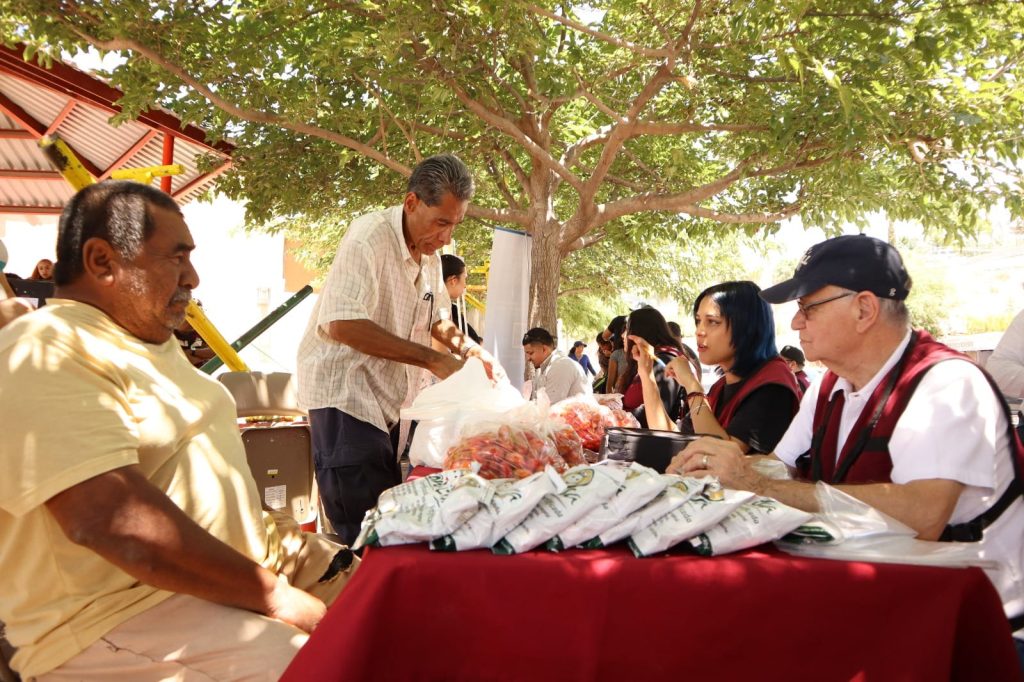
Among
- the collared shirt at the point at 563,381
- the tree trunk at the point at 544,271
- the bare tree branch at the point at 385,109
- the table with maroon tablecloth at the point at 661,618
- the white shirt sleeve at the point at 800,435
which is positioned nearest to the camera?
the table with maroon tablecloth at the point at 661,618

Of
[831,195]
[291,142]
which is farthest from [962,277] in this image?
[291,142]

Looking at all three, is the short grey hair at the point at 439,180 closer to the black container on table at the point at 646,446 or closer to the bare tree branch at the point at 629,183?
the black container on table at the point at 646,446

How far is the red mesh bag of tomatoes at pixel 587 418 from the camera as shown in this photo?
3416 mm

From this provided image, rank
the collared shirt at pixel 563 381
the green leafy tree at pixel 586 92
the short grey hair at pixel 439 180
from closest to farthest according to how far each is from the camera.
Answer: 1. the short grey hair at pixel 439 180
2. the green leafy tree at pixel 586 92
3. the collared shirt at pixel 563 381

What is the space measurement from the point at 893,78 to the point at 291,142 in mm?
6845

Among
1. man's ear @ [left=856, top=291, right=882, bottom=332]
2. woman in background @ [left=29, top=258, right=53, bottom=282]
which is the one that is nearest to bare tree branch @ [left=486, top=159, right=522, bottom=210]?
woman in background @ [left=29, top=258, right=53, bottom=282]

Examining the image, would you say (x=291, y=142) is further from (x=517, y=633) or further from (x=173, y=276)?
(x=517, y=633)

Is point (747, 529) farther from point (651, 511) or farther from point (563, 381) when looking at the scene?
point (563, 381)

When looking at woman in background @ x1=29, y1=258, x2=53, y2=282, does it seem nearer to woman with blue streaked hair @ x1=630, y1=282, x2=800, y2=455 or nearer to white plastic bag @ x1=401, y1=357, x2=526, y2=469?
white plastic bag @ x1=401, y1=357, x2=526, y2=469

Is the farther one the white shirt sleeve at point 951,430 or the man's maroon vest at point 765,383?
the man's maroon vest at point 765,383

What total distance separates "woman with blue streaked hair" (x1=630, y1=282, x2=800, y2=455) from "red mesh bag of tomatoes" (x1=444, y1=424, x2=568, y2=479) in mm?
1006

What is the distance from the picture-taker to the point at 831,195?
940cm

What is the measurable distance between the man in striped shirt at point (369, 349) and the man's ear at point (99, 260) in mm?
1168

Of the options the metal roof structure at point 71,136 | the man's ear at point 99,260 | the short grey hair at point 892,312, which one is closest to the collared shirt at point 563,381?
the metal roof structure at point 71,136
